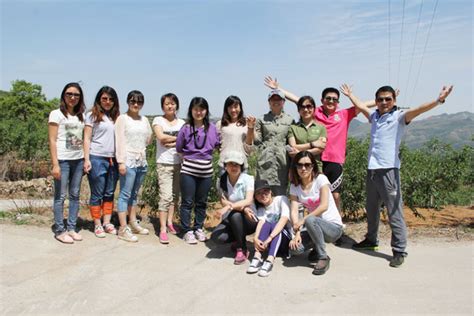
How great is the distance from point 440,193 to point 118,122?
5.13 meters

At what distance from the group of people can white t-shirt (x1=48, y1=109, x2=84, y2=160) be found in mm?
11

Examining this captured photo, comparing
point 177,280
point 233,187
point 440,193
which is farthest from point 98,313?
point 440,193

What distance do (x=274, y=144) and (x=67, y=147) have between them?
2.32m

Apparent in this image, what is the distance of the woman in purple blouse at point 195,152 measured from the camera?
464 cm

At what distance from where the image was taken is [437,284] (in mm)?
3637

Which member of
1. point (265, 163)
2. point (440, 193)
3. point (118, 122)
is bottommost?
point (440, 193)

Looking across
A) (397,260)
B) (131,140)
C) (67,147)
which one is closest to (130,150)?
(131,140)

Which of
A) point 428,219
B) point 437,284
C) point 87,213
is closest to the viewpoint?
point 437,284

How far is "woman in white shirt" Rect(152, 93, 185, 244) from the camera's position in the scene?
4797 mm

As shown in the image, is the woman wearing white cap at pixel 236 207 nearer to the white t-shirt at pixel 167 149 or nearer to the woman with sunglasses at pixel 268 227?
the woman with sunglasses at pixel 268 227

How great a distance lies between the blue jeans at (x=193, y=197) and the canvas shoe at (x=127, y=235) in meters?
0.60

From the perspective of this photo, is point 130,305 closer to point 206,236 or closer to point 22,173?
point 206,236

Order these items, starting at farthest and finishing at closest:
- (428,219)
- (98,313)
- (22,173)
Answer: (22,173) → (428,219) → (98,313)

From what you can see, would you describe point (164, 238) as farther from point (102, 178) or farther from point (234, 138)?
point (234, 138)
